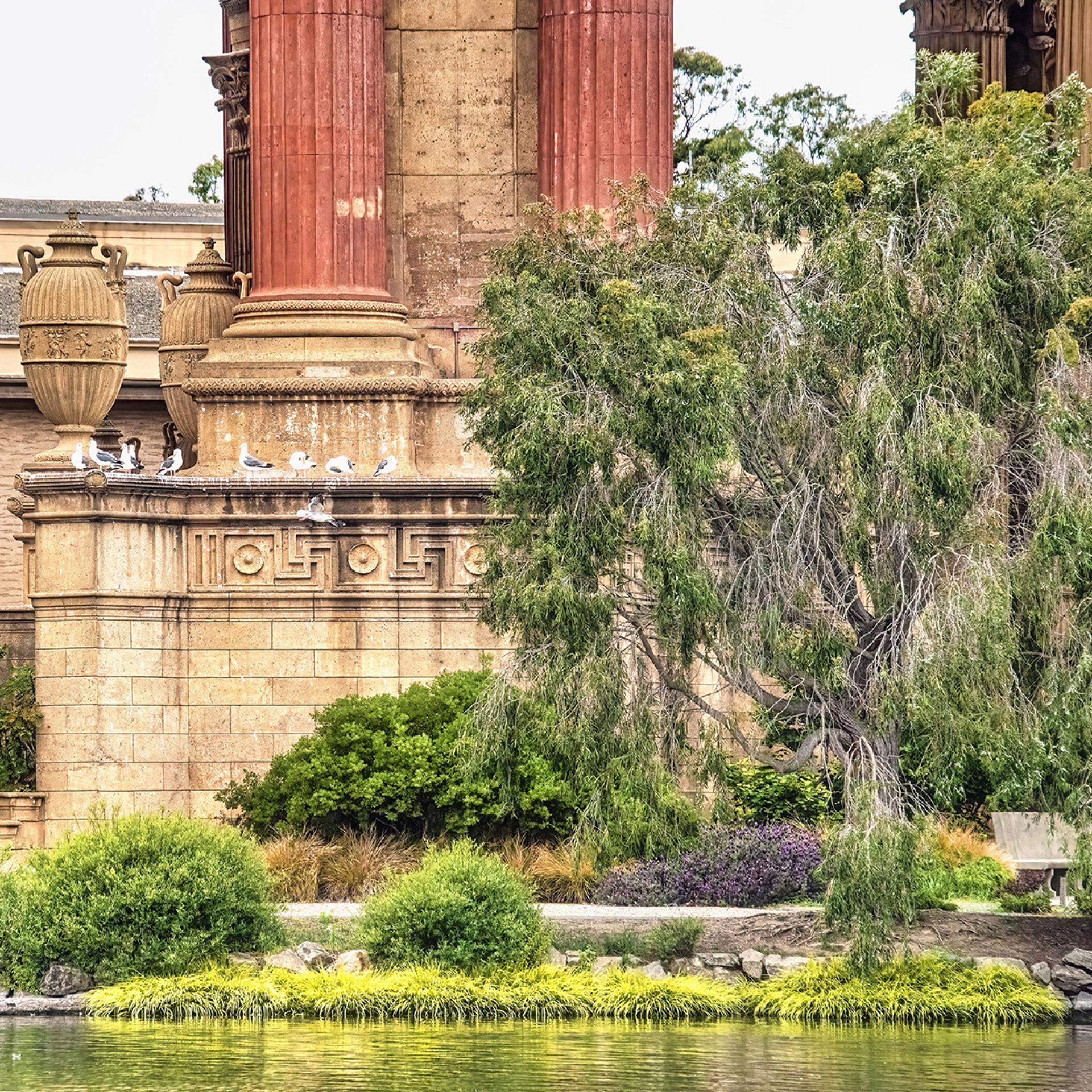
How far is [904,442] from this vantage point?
25766 millimetres

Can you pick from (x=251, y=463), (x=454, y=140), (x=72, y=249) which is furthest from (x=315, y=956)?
(x=454, y=140)

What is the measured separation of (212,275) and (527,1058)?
72.5 feet

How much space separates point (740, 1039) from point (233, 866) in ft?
17.2

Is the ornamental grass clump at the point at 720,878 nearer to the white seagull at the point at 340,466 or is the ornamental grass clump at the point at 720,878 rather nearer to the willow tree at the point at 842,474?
the willow tree at the point at 842,474

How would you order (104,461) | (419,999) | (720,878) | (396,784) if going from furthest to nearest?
(104,461)
(396,784)
(720,878)
(419,999)

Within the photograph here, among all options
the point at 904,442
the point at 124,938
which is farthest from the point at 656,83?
the point at 124,938

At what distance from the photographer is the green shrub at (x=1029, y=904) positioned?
92.7 ft

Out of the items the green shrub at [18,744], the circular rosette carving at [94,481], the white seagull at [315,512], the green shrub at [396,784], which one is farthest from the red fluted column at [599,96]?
the green shrub at [18,744]

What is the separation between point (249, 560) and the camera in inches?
1342

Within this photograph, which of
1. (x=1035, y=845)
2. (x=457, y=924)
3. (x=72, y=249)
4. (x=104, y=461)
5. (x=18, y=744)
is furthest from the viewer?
(x=72, y=249)

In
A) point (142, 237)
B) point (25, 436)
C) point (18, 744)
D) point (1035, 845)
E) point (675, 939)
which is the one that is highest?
point (142, 237)

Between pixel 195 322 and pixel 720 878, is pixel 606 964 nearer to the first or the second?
pixel 720 878

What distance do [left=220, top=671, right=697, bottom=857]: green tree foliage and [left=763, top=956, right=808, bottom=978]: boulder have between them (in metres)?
3.15

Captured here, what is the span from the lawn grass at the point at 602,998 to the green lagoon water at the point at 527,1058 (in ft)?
1.28
